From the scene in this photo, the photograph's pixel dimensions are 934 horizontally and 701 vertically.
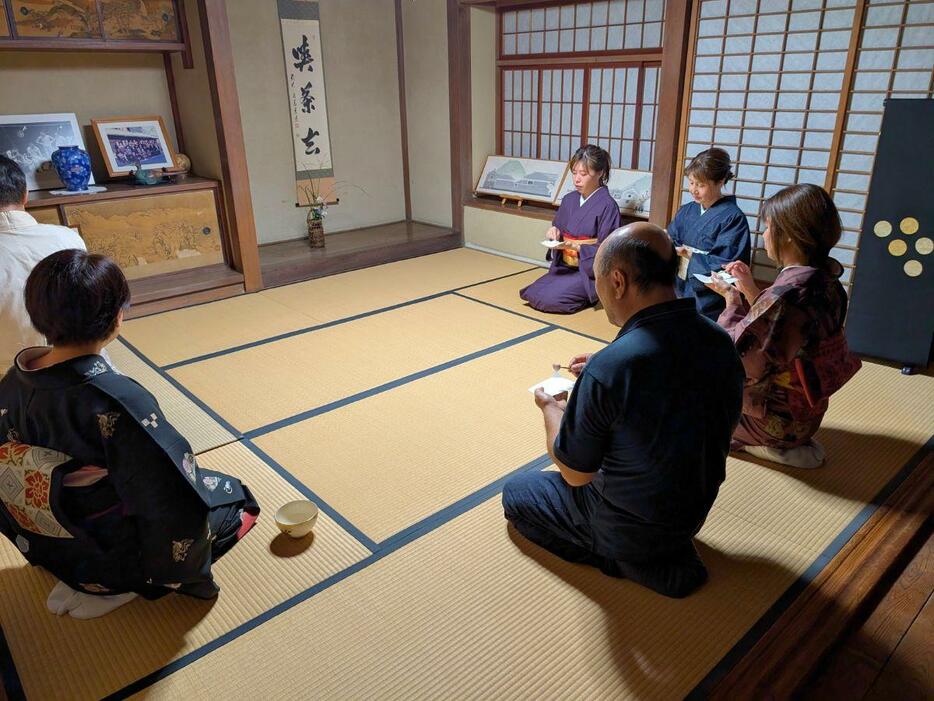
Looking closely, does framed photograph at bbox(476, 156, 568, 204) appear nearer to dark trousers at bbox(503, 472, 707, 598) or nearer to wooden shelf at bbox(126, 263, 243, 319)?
wooden shelf at bbox(126, 263, 243, 319)

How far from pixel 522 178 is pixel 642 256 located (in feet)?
14.1

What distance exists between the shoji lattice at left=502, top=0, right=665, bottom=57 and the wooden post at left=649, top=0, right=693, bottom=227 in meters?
0.61

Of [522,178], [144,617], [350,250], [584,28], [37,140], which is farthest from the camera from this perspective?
[522,178]

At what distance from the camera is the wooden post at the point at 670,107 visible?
407cm

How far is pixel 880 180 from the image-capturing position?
10.8ft

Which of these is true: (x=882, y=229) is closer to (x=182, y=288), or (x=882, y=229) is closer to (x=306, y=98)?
(x=182, y=288)

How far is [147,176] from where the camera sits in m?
4.60

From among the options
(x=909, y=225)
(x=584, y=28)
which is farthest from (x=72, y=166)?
(x=909, y=225)

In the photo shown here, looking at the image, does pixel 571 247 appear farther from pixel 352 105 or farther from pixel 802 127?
pixel 352 105

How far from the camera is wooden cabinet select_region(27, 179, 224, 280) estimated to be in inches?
164

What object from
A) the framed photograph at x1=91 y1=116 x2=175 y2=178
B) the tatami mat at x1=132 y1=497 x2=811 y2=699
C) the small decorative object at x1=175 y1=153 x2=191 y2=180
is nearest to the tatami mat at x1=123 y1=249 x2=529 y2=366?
the small decorative object at x1=175 y1=153 x2=191 y2=180

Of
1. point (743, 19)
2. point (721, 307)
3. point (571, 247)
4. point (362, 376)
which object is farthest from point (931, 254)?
point (362, 376)

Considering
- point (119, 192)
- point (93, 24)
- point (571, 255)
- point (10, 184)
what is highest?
point (93, 24)

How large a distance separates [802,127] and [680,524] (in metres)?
2.92
